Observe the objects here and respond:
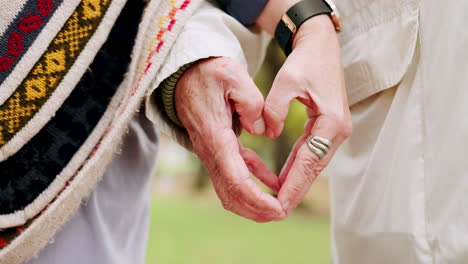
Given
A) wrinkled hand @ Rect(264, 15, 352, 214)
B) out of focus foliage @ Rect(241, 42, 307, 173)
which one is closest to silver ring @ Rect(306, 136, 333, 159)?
wrinkled hand @ Rect(264, 15, 352, 214)

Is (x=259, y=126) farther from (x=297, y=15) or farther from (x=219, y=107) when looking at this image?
(x=297, y=15)

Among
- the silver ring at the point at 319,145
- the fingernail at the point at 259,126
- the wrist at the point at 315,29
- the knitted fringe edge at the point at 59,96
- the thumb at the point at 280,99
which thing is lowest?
the silver ring at the point at 319,145

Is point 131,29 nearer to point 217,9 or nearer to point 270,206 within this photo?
point 217,9

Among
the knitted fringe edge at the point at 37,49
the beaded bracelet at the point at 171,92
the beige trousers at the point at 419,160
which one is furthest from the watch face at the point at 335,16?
the knitted fringe edge at the point at 37,49

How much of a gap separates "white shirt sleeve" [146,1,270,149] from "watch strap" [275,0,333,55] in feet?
0.23

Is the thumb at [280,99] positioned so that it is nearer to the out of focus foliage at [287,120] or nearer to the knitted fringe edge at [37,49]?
the knitted fringe edge at [37,49]

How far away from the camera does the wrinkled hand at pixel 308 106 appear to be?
3.03 ft

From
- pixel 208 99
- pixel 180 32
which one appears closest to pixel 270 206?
pixel 208 99

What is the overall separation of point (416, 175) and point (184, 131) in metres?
0.35

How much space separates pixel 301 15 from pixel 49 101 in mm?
383

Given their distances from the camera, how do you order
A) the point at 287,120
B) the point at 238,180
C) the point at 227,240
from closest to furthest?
the point at 238,180 < the point at 227,240 < the point at 287,120

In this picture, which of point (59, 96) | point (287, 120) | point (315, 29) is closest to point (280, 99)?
point (315, 29)

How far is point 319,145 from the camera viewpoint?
0.92 meters

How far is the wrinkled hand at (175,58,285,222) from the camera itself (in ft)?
2.95
